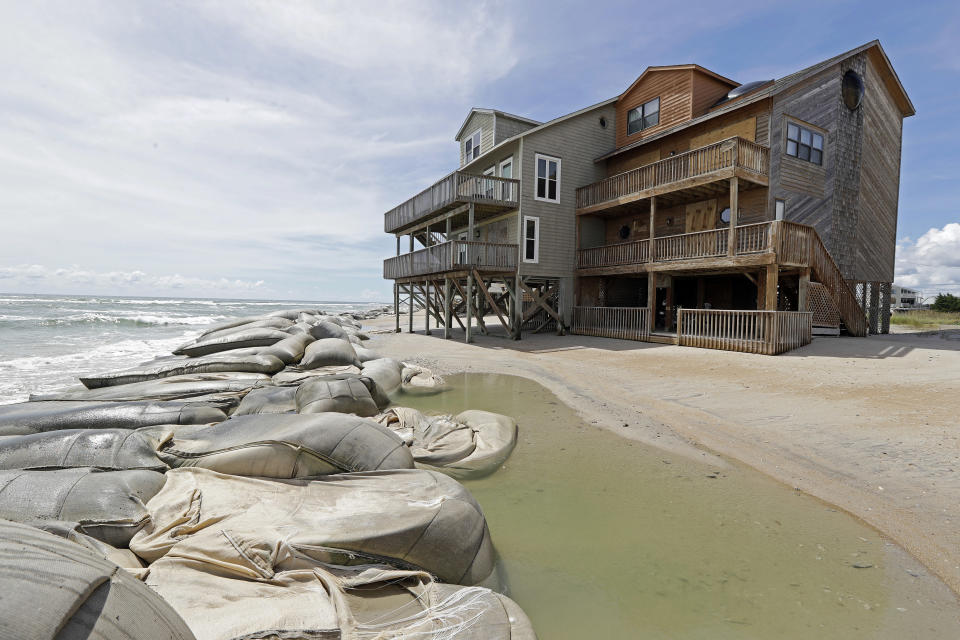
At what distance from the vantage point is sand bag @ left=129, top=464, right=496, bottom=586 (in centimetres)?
267

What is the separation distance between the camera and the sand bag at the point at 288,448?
11.5 ft

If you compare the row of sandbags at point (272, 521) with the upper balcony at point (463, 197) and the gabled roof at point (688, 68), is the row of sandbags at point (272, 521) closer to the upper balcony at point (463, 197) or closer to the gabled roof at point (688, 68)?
the upper balcony at point (463, 197)

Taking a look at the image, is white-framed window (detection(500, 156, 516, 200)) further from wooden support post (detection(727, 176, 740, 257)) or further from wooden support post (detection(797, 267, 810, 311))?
wooden support post (detection(797, 267, 810, 311))

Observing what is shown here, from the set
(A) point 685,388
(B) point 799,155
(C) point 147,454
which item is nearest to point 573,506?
(C) point 147,454

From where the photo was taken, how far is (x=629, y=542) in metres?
3.71

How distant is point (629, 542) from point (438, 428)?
3050mm

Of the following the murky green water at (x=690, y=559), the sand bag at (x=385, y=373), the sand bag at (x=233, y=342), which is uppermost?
the sand bag at (x=233, y=342)

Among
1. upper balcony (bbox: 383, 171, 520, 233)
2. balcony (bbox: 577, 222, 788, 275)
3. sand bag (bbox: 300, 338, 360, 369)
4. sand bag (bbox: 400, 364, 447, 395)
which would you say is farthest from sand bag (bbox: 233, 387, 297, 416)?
balcony (bbox: 577, 222, 788, 275)

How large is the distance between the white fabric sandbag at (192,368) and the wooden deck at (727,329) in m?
11.4

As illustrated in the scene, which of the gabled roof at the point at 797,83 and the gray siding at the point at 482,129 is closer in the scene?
the gabled roof at the point at 797,83

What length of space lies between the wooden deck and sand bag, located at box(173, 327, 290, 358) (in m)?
11.4

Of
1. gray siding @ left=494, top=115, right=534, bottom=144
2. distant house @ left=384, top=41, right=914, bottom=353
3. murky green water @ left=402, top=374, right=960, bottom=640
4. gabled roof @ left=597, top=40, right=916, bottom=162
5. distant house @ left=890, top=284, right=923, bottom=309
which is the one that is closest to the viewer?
murky green water @ left=402, top=374, right=960, bottom=640

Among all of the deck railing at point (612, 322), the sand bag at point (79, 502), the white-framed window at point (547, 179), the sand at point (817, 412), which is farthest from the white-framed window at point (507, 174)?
the sand bag at point (79, 502)

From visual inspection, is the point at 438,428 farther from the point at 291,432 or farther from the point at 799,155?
the point at 799,155
